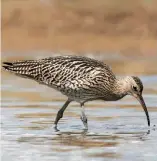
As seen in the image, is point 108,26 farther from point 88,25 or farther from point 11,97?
point 11,97

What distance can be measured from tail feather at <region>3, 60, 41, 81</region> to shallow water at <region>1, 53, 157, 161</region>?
27.4 inches

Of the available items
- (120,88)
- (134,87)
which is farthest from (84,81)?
(134,87)

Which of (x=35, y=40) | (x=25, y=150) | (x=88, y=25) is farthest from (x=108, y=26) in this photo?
(x=25, y=150)

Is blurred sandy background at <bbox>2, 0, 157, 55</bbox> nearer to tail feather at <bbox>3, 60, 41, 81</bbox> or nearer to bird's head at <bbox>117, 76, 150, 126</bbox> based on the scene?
tail feather at <bbox>3, 60, 41, 81</bbox>

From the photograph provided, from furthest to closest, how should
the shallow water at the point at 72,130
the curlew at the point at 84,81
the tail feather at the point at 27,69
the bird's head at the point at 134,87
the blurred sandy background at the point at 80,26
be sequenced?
the blurred sandy background at the point at 80,26, the tail feather at the point at 27,69, the curlew at the point at 84,81, the bird's head at the point at 134,87, the shallow water at the point at 72,130

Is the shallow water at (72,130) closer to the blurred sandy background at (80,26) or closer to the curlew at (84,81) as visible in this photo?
the curlew at (84,81)

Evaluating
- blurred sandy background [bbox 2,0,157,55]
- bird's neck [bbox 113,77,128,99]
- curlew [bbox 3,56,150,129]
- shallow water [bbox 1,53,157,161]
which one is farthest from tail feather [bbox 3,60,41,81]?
blurred sandy background [bbox 2,0,157,55]

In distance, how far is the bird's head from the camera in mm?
15227

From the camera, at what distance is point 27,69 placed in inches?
628

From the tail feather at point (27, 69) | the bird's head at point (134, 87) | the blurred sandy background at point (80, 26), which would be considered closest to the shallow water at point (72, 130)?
the bird's head at point (134, 87)

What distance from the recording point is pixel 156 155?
12.1 metres

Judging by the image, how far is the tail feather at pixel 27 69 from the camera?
15918 mm

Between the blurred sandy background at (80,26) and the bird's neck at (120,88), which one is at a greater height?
the bird's neck at (120,88)

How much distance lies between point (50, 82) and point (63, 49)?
14323mm
